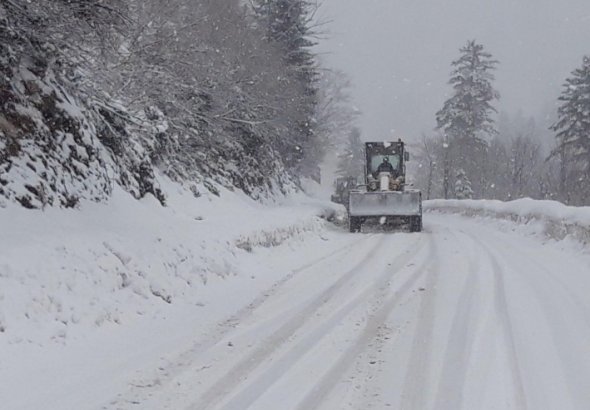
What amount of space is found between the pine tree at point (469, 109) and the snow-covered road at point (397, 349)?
3340cm

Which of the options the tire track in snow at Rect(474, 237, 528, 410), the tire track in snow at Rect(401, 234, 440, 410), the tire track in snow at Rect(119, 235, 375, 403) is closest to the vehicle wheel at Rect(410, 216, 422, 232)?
the tire track in snow at Rect(474, 237, 528, 410)

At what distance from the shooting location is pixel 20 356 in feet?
14.9

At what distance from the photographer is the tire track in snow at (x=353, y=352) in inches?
153

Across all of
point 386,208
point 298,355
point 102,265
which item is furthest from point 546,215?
point 102,265

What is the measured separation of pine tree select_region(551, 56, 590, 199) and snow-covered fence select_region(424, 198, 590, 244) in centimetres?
1267

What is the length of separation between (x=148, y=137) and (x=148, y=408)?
387 inches

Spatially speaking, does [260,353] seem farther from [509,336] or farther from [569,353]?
[569,353]

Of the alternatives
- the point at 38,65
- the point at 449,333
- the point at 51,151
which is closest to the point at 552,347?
the point at 449,333

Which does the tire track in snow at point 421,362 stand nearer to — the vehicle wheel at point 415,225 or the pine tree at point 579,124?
the vehicle wheel at point 415,225

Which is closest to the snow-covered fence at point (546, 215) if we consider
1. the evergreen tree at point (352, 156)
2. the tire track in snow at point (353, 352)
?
the tire track in snow at point (353, 352)

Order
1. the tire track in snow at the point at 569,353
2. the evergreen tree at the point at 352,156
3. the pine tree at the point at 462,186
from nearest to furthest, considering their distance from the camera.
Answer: the tire track in snow at the point at 569,353, the pine tree at the point at 462,186, the evergreen tree at the point at 352,156

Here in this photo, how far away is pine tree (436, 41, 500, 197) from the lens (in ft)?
132

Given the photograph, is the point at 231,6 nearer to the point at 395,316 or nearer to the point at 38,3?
the point at 38,3

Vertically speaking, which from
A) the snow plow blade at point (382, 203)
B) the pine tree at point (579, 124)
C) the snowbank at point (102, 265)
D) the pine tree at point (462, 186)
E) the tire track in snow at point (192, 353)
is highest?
Answer: the pine tree at point (579, 124)
